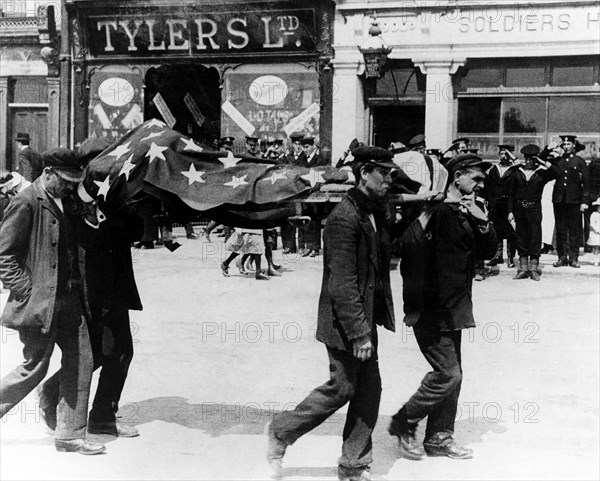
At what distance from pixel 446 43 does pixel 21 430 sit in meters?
14.7

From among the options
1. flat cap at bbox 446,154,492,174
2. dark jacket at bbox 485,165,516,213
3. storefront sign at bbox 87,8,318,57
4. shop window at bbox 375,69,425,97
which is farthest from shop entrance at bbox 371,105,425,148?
flat cap at bbox 446,154,492,174

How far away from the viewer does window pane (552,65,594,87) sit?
1783 centimetres

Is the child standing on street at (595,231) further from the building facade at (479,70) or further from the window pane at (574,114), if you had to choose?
the window pane at (574,114)

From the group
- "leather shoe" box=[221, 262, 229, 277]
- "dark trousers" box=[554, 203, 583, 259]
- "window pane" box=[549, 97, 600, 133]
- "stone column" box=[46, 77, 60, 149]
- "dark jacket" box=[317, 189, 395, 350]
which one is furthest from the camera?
"stone column" box=[46, 77, 60, 149]

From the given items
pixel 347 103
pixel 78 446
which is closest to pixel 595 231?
pixel 347 103

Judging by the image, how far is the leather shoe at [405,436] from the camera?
5238mm

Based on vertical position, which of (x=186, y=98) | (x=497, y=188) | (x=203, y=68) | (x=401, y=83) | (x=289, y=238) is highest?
(x=203, y=68)

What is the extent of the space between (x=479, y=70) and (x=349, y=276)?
49.1 feet

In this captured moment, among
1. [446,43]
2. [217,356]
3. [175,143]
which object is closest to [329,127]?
[446,43]

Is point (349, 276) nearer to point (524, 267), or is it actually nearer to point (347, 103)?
point (524, 267)

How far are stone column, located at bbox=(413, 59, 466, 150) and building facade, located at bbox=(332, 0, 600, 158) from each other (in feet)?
0.07

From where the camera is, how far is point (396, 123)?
64.1 ft

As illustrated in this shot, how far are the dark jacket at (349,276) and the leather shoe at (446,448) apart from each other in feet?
3.21

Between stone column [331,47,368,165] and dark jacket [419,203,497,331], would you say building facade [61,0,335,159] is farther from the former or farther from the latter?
dark jacket [419,203,497,331]
